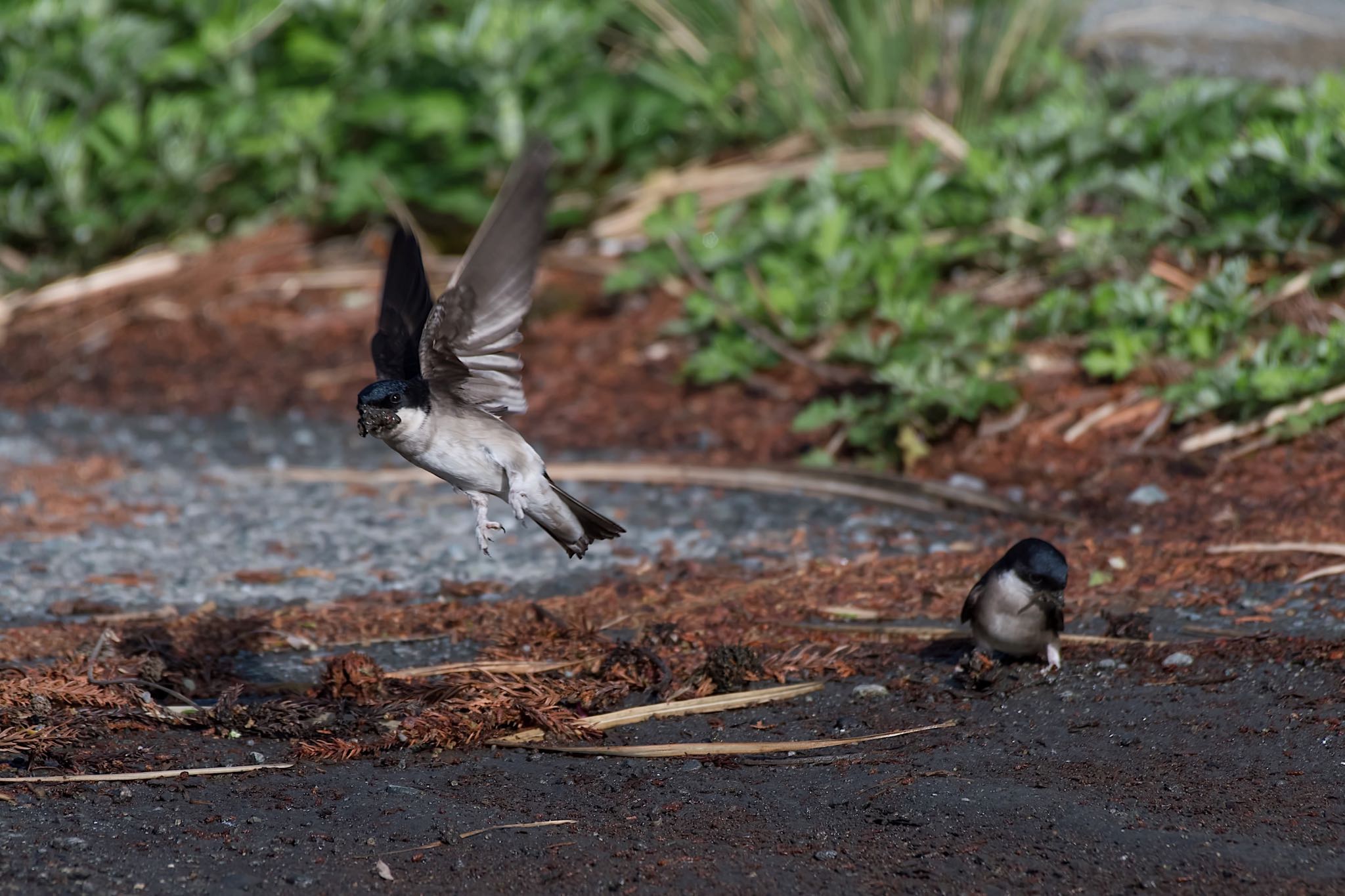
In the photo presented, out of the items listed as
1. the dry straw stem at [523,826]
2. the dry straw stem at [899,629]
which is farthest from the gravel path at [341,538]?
the dry straw stem at [523,826]

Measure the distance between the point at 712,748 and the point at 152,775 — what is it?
4.36 feet

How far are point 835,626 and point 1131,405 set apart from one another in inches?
88.4

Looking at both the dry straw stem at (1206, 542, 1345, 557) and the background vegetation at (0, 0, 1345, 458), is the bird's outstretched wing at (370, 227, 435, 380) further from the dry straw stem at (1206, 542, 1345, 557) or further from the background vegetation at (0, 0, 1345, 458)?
the dry straw stem at (1206, 542, 1345, 557)

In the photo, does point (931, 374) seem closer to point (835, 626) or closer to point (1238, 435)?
point (1238, 435)

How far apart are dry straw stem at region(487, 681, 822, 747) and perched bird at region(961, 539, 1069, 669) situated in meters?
0.50

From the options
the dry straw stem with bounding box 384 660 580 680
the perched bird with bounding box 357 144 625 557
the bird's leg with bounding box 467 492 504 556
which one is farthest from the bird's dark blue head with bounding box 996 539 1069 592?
the bird's leg with bounding box 467 492 504 556

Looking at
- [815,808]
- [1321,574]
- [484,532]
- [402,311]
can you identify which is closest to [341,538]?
[402,311]

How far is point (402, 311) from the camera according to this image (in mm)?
4039

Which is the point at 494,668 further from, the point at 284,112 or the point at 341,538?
the point at 284,112

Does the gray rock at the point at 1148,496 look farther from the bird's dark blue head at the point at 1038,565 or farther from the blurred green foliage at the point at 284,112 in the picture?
the blurred green foliage at the point at 284,112

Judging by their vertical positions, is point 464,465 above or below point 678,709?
above

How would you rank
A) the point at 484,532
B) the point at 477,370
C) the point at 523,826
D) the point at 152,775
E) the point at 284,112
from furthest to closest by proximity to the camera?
1. the point at 284,112
2. the point at 477,370
3. the point at 484,532
4. the point at 152,775
5. the point at 523,826

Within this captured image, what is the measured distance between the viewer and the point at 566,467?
6.07m

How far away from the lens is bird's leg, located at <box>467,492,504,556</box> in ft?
12.4
